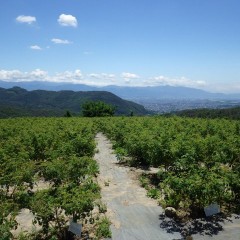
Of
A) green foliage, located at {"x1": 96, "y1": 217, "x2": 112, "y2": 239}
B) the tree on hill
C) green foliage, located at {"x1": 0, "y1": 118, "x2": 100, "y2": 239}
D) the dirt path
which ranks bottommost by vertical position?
the tree on hill

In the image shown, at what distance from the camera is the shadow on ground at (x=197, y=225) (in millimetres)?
9594

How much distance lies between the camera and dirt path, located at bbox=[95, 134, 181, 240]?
31.4 feet

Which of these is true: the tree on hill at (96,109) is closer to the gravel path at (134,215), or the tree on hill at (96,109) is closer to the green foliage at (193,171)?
the green foliage at (193,171)

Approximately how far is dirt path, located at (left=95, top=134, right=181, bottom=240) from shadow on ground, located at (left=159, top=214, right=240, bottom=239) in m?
0.25

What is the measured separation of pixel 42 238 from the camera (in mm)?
9281

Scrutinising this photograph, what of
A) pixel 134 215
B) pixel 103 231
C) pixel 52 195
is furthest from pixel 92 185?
pixel 134 215

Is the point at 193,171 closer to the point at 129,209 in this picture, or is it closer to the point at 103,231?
the point at 129,209

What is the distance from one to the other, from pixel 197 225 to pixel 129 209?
107 inches

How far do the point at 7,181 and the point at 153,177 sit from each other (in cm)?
796

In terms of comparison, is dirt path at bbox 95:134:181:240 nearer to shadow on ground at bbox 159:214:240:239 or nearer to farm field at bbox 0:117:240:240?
shadow on ground at bbox 159:214:240:239

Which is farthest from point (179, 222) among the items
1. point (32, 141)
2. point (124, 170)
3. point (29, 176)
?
point (32, 141)

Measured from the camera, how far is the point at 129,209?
11656 mm

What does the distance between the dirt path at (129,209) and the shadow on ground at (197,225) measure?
0.83ft

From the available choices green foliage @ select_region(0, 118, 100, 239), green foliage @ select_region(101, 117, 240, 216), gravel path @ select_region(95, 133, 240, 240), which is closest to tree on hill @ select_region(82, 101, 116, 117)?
green foliage @ select_region(101, 117, 240, 216)
